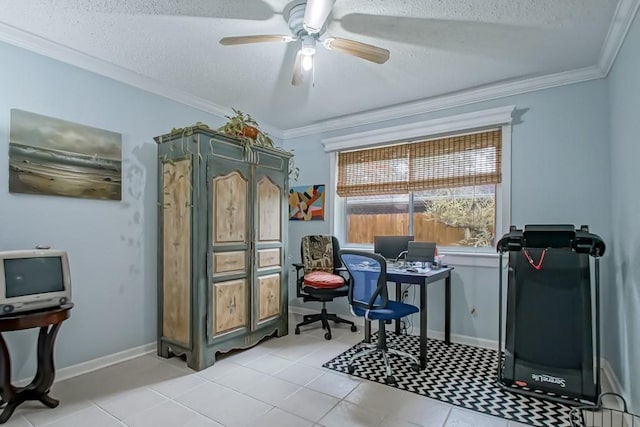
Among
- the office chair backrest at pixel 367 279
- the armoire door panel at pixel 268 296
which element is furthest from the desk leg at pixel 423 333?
the armoire door panel at pixel 268 296

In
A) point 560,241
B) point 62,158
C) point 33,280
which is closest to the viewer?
point 33,280

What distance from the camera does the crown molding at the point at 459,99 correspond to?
301 centimetres

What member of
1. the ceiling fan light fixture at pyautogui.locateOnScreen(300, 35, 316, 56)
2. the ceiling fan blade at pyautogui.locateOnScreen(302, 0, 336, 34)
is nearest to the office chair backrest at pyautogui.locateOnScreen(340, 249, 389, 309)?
the ceiling fan light fixture at pyautogui.locateOnScreen(300, 35, 316, 56)

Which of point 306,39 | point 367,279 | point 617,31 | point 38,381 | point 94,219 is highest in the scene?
point 617,31

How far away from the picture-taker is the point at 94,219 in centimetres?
284

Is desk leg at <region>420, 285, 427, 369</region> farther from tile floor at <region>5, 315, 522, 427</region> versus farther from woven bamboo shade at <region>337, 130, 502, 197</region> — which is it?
woven bamboo shade at <region>337, 130, 502, 197</region>

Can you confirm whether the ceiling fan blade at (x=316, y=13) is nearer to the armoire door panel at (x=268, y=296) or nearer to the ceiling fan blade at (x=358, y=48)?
the ceiling fan blade at (x=358, y=48)

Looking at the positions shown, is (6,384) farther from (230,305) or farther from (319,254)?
(319,254)

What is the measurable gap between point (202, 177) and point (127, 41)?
1150mm

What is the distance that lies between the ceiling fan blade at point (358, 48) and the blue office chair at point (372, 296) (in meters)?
1.46

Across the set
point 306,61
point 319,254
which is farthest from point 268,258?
point 306,61

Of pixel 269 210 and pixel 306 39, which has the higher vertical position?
pixel 306 39

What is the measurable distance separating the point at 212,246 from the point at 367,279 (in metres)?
1.39

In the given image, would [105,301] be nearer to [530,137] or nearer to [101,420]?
[101,420]
